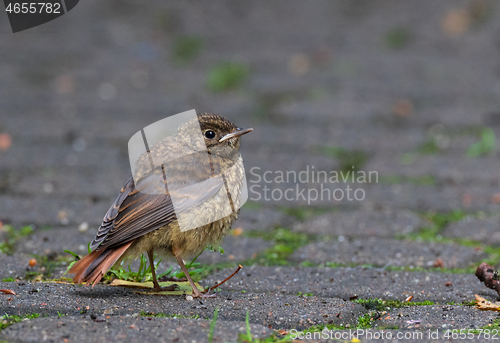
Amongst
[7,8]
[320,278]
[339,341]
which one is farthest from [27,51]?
[339,341]

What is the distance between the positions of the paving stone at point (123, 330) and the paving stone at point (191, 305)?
0.71 ft

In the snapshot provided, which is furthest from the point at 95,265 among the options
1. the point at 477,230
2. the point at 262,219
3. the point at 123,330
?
the point at 477,230

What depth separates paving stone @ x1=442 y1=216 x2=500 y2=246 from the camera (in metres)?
4.44

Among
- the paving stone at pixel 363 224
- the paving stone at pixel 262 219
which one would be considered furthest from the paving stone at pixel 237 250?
the paving stone at pixel 363 224

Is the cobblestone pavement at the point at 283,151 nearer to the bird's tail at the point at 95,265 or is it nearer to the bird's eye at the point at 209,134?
the bird's tail at the point at 95,265

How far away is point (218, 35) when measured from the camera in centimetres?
954

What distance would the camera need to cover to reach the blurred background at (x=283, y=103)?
4949 millimetres

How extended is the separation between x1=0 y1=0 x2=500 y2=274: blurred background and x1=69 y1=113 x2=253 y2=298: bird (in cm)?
83

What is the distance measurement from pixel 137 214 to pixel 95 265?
37 centimetres

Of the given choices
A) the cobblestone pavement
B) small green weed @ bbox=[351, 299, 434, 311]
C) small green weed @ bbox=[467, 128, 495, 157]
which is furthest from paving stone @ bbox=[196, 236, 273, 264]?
small green weed @ bbox=[467, 128, 495, 157]

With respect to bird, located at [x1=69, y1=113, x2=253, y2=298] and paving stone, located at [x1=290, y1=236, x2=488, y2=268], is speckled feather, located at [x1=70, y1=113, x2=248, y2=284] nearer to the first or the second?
bird, located at [x1=69, y1=113, x2=253, y2=298]

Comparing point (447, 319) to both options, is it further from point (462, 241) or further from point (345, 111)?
point (345, 111)

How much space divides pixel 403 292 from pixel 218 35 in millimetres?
6938

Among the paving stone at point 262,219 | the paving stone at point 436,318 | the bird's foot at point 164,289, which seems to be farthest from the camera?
the paving stone at point 262,219
